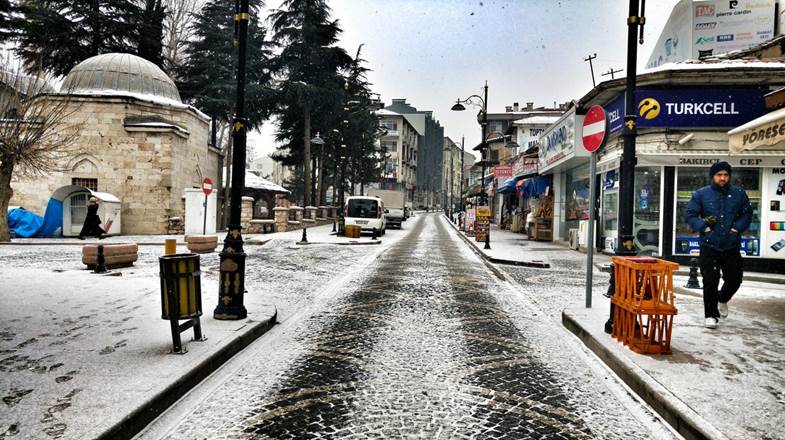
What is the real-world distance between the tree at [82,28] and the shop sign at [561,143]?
25.1 metres

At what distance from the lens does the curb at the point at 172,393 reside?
323 cm

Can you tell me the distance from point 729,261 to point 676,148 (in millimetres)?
8572

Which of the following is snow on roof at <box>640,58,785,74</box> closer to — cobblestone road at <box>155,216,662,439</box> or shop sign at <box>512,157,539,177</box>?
cobblestone road at <box>155,216,662,439</box>

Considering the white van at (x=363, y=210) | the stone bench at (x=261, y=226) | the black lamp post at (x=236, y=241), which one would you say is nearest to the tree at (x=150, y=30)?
the stone bench at (x=261, y=226)

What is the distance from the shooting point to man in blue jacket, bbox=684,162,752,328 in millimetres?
6109

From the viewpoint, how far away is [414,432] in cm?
336

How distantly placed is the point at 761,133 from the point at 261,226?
77.8 feet

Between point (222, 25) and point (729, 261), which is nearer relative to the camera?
point (729, 261)

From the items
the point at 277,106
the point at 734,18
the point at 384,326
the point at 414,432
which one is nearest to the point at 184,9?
the point at 277,106

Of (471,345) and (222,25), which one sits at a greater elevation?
→ (222,25)

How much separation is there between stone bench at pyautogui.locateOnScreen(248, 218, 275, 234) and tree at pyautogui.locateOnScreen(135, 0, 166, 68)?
565 inches

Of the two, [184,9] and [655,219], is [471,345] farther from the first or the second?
[184,9]

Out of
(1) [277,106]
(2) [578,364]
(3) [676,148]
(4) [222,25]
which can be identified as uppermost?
(4) [222,25]

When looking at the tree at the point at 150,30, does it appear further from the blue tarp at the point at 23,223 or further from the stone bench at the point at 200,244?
the stone bench at the point at 200,244
